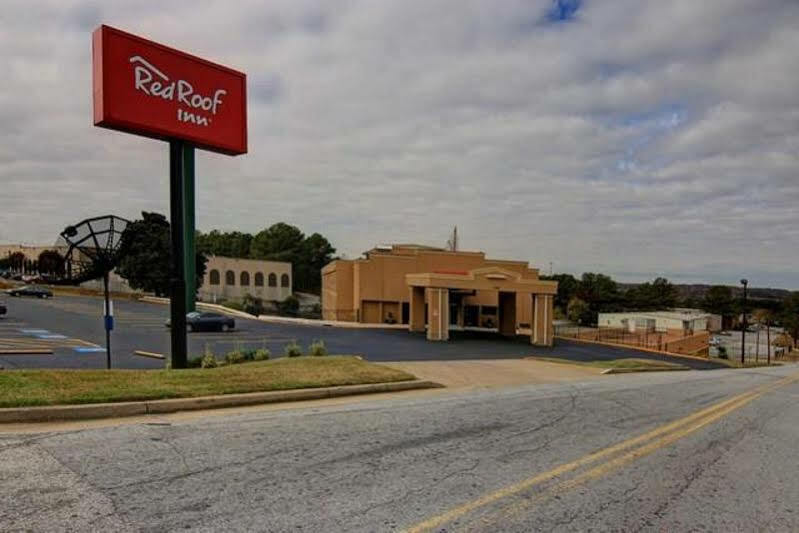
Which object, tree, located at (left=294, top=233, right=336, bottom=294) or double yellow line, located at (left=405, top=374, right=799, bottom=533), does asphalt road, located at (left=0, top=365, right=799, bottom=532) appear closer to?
double yellow line, located at (left=405, top=374, right=799, bottom=533)

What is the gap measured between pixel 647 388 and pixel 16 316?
33954mm

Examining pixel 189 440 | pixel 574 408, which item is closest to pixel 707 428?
pixel 574 408

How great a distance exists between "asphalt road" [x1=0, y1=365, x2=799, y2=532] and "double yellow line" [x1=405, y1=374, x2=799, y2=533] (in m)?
0.03

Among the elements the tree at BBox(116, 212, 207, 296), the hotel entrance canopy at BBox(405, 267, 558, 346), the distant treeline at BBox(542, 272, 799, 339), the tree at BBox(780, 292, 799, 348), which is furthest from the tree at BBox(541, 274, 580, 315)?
the tree at BBox(116, 212, 207, 296)

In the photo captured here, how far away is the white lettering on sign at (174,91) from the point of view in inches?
576

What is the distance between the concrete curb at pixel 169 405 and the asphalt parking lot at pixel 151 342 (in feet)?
26.6

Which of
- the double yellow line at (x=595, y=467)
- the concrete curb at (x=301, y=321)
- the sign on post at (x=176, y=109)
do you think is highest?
the sign on post at (x=176, y=109)

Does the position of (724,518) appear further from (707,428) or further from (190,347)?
(190,347)

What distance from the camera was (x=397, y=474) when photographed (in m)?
6.34

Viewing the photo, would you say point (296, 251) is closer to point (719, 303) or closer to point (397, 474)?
point (719, 303)

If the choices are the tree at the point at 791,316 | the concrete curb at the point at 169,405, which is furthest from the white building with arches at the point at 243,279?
the tree at the point at 791,316

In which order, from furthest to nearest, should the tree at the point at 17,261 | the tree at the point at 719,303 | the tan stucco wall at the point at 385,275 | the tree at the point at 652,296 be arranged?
the tree at the point at 719,303
the tree at the point at 652,296
the tree at the point at 17,261
the tan stucco wall at the point at 385,275

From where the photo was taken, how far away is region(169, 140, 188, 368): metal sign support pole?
15.2 meters

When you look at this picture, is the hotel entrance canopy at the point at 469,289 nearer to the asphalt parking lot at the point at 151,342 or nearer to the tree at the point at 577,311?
the asphalt parking lot at the point at 151,342
